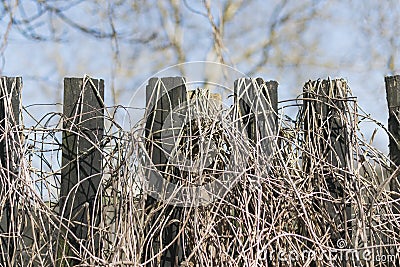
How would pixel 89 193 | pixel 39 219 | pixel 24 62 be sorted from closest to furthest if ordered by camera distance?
pixel 39 219 → pixel 89 193 → pixel 24 62

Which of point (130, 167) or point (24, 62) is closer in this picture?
point (130, 167)

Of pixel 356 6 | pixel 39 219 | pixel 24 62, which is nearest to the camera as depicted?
pixel 39 219

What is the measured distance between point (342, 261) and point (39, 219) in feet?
2.68

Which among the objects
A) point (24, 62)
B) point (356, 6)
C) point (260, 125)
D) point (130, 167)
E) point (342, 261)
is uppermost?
point (356, 6)

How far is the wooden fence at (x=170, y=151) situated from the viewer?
1.58 meters

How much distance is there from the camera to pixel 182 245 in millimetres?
1602

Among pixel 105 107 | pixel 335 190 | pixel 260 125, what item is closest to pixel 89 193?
pixel 105 107

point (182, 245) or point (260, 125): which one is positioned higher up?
point (260, 125)

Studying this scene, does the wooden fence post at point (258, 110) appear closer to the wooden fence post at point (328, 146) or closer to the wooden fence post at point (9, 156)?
the wooden fence post at point (328, 146)

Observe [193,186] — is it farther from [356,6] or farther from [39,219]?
[356,6]

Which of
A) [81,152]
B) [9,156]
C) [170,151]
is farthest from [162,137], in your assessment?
[9,156]

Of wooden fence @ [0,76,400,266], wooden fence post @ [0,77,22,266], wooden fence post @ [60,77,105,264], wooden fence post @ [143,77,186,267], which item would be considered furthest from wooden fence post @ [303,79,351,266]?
wooden fence post @ [0,77,22,266]

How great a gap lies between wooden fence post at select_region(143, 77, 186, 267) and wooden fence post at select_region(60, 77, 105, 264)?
142 mm

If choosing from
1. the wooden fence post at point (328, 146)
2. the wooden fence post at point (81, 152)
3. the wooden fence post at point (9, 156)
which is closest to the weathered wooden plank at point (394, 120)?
the wooden fence post at point (328, 146)
